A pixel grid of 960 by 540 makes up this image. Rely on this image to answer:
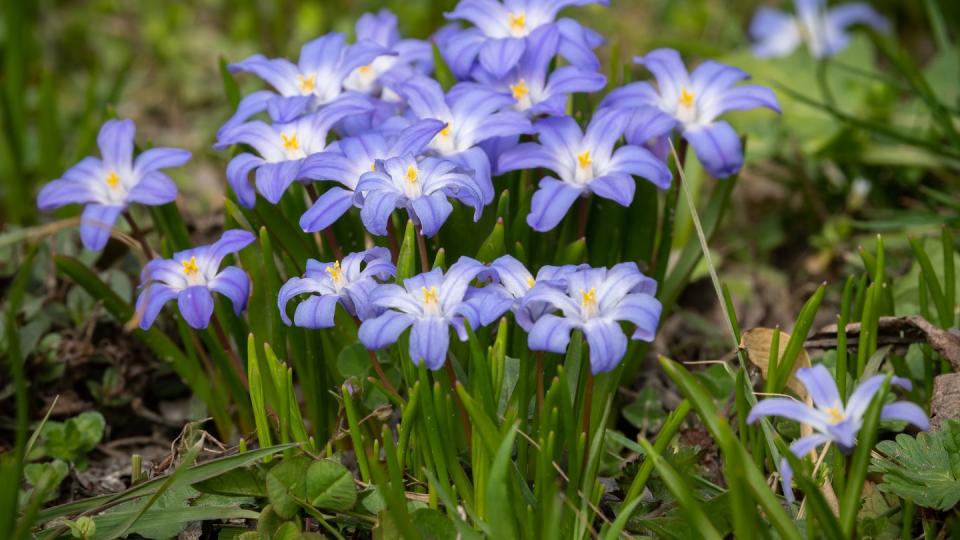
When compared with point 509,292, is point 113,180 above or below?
above

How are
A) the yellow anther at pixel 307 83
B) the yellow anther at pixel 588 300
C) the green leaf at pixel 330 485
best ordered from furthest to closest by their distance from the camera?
the yellow anther at pixel 307 83, the green leaf at pixel 330 485, the yellow anther at pixel 588 300

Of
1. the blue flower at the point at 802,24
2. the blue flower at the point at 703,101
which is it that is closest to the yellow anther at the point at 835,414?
the blue flower at the point at 703,101

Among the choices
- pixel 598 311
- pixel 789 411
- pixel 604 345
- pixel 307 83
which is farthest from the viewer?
pixel 307 83

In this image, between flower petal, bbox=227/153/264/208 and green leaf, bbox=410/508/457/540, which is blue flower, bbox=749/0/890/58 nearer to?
flower petal, bbox=227/153/264/208

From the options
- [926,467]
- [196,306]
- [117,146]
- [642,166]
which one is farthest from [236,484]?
[926,467]

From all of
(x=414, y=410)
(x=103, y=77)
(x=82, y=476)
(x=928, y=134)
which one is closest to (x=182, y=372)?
(x=82, y=476)

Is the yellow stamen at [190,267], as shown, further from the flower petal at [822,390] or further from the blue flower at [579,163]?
the flower petal at [822,390]

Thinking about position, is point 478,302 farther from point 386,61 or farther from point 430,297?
point 386,61

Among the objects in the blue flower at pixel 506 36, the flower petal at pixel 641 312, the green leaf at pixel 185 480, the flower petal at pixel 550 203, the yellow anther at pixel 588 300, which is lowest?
the green leaf at pixel 185 480
